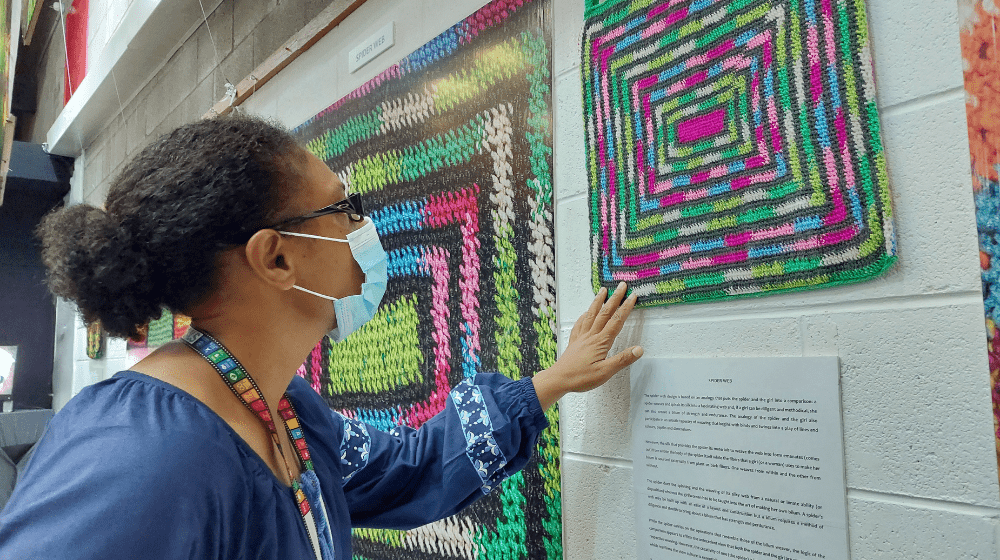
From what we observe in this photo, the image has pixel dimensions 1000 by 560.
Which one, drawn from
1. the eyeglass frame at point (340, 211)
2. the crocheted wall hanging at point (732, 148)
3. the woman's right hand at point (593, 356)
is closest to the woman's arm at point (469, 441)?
the woman's right hand at point (593, 356)

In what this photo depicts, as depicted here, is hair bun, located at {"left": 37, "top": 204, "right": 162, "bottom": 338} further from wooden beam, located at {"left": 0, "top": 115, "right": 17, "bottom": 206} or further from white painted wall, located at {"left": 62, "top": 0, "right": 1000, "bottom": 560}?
wooden beam, located at {"left": 0, "top": 115, "right": 17, "bottom": 206}

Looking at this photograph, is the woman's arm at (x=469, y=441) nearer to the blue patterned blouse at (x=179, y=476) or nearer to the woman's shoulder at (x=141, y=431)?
the blue patterned blouse at (x=179, y=476)

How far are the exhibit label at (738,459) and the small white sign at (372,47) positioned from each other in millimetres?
1018

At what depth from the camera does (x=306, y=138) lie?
1.92 m

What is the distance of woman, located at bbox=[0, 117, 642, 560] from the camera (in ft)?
2.06

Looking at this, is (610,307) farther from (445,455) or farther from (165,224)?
(165,224)

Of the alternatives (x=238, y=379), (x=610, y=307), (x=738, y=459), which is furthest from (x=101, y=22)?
(x=738, y=459)

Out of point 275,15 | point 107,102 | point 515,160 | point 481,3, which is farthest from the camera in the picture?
point 107,102

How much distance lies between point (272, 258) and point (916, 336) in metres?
0.79

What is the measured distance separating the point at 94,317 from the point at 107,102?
322cm

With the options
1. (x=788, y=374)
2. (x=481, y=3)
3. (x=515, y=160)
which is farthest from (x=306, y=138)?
(x=788, y=374)

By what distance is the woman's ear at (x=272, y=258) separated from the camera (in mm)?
848

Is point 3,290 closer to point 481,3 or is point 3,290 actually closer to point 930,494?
point 481,3

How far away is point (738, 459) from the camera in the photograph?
89cm
